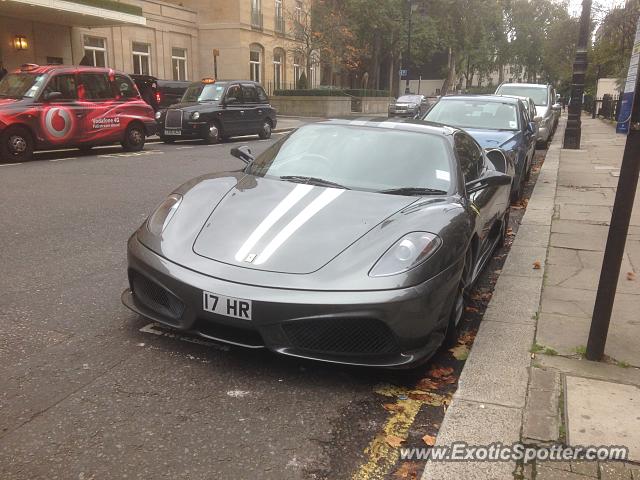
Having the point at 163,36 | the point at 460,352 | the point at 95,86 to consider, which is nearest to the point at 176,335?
the point at 460,352

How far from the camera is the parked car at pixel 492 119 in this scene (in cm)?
878

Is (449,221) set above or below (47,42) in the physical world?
below

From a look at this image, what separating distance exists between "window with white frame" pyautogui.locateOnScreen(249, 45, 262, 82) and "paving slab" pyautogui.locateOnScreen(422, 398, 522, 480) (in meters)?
37.4

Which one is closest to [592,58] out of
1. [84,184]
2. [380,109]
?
[380,109]

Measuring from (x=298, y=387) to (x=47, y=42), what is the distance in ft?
87.0

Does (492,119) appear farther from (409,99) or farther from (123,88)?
(409,99)

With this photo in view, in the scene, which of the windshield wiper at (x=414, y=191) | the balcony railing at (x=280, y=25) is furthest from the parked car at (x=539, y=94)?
the balcony railing at (x=280, y=25)

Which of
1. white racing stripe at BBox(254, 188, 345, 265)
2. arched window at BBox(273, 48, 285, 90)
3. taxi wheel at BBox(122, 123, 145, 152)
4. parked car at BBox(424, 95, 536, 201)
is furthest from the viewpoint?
arched window at BBox(273, 48, 285, 90)

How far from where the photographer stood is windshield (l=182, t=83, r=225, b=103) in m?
17.3

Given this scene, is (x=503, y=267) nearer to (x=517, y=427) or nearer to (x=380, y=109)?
(x=517, y=427)

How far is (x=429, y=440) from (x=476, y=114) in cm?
775

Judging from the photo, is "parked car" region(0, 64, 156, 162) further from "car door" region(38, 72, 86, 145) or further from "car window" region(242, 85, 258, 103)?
"car window" region(242, 85, 258, 103)

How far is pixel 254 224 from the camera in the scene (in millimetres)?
3412

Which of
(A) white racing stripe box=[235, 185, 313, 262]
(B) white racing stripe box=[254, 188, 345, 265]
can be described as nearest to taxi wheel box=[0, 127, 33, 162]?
(A) white racing stripe box=[235, 185, 313, 262]
